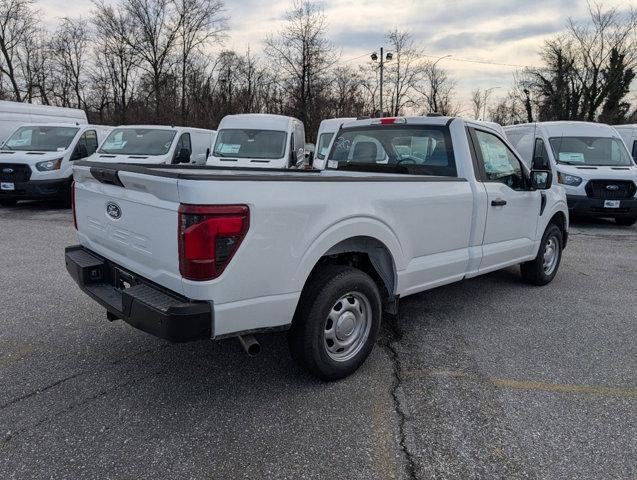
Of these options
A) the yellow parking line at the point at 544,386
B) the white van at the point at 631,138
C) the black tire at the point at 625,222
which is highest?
the white van at the point at 631,138

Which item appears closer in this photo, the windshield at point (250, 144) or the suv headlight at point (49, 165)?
the suv headlight at point (49, 165)

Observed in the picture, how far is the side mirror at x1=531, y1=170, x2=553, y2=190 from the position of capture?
5125 mm

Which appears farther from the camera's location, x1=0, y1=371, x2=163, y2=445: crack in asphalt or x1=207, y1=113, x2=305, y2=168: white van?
x1=207, y1=113, x2=305, y2=168: white van

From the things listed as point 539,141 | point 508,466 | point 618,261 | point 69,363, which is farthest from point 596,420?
point 539,141

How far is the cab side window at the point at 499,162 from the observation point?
15.4 feet

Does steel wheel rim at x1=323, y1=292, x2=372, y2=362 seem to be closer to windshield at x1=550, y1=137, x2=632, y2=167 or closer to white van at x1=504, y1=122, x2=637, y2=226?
white van at x1=504, y1=122, x2=637, y2=226

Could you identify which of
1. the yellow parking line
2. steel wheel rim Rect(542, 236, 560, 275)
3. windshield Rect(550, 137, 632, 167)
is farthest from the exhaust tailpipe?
windshield Rect(550, 137, 632, 167)

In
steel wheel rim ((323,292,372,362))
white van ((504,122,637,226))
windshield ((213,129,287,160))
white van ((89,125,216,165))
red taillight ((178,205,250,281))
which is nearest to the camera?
red taillight ((178,205,250,281))

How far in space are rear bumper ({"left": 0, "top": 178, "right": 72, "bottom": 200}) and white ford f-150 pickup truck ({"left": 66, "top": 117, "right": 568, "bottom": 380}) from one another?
28.7 ft

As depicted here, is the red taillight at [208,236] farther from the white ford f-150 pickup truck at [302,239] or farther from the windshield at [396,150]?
the windshield at [396,150]

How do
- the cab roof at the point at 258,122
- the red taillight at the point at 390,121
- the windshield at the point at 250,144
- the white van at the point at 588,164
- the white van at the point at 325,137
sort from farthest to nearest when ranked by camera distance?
the white van at the point at 325,137, the cab roof at the point at 258,122, the windshield at the point at 250,144, the white van at the point at 588,164, the red taillight at the point at 390,121

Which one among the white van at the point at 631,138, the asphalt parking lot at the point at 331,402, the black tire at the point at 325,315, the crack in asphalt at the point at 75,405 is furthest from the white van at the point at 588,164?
the crack in asphalt at the point at 75,405

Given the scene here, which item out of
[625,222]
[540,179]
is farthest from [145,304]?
[625,222]

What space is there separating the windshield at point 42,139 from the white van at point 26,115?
3.98 metres
